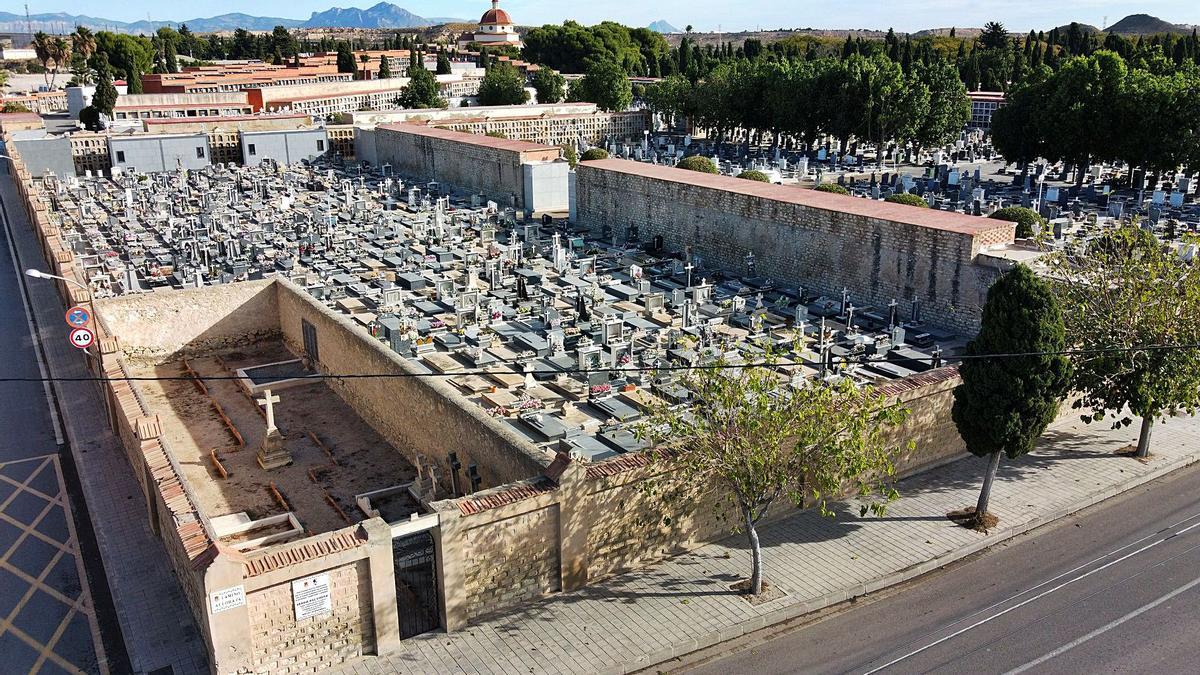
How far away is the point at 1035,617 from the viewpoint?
1423cm

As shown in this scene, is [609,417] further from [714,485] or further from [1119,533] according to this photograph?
[1119,533]

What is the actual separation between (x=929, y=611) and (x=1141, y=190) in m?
43.4

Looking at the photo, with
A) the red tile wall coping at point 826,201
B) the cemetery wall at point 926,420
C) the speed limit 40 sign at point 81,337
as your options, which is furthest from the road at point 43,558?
the red tile wall coping at point 826,201

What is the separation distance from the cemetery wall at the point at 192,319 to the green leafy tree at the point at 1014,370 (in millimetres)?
20403

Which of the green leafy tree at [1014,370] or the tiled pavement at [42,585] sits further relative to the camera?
the green leafy tree at [1014,370]

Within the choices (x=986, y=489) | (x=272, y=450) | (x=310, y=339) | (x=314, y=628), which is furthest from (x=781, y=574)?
(x=310, y=339)

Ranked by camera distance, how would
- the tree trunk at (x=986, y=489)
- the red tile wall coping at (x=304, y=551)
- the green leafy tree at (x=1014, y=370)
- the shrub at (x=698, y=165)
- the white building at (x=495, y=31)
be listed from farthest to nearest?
the white building at (x=495, y=31), the shrub at (x=698, y=165), the tree trunk at (x=986, y=489), the green leafy tree at (x=1014, y=370), the red tile wall coping at (x=304, y=551)

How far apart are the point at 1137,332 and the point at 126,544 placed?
19.5 m

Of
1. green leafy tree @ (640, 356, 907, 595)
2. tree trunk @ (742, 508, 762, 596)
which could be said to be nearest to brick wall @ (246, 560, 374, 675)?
green leafy tree @ (640, 356, 907, 595)

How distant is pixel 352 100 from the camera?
88.1m

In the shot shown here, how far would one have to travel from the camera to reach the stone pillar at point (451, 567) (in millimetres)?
13367

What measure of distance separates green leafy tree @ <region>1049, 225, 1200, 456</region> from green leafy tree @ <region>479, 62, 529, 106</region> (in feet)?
233

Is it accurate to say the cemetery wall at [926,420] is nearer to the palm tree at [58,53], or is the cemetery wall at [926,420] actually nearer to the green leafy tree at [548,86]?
the green leafy tree at [548,86]

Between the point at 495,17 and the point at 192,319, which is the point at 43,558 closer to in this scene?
the point at 192,319
